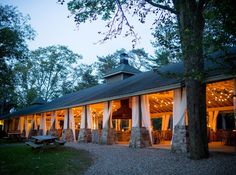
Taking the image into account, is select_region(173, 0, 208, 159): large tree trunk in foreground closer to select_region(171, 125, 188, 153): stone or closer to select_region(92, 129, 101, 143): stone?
select_region(171, 125, 188, 153): stone

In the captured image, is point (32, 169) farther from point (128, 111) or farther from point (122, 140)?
point (122, 140)

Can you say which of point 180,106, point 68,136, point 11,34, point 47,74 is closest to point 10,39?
point 11,34

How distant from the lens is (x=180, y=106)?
35.2ft

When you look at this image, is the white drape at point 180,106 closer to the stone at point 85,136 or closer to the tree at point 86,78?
the stone at point 85,136

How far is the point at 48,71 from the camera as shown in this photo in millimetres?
45062

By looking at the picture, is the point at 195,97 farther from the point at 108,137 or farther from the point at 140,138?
the point at 108,137

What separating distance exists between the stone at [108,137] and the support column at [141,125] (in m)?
2.63

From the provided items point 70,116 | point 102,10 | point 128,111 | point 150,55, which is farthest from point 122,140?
point 150,55

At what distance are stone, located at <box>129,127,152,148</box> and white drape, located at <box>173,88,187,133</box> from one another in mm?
2404

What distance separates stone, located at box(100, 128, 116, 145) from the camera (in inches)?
601

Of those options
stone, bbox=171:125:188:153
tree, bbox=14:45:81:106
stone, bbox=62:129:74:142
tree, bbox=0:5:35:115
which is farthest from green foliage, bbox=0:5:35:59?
tree, bbox=14:45:81:106

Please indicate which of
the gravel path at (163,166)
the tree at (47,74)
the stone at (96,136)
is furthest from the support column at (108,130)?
the tree at (47,74)

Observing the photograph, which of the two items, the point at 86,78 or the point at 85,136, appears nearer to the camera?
the point at 85,136

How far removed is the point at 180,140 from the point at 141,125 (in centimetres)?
329
